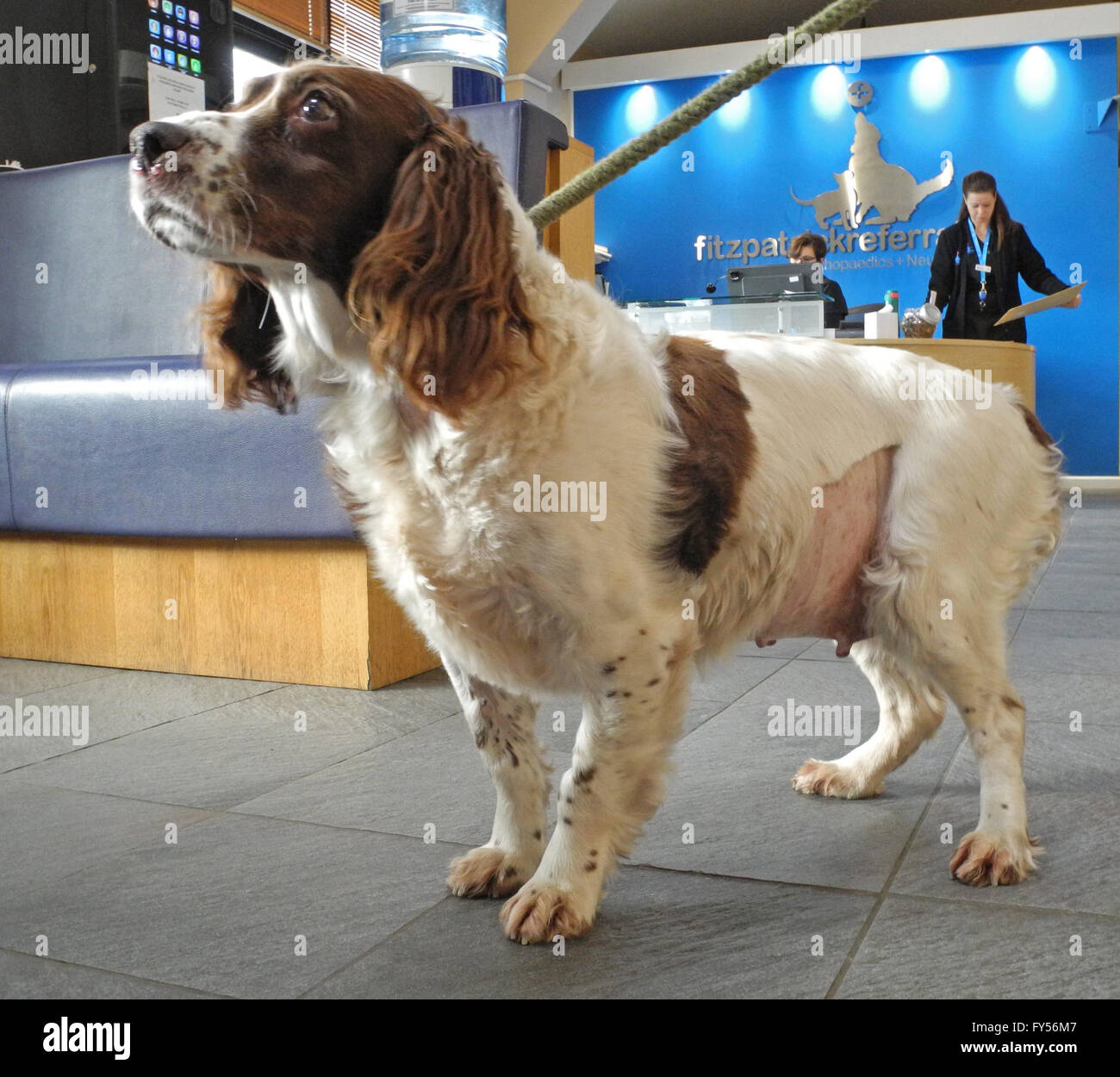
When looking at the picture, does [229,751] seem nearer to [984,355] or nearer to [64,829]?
[64,829]

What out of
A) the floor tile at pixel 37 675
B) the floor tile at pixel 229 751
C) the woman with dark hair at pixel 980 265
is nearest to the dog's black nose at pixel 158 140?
the floor tile at pixel 229 751

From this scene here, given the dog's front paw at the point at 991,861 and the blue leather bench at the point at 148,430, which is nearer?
the dog's front paw at the point at 991,861

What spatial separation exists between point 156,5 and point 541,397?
11.9 ft

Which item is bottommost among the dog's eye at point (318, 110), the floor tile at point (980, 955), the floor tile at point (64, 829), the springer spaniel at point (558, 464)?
the floor tile at point (64, 829)

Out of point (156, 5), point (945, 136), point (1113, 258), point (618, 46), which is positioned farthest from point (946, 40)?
point (156, 5)

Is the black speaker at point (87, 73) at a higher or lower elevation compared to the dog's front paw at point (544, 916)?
higher

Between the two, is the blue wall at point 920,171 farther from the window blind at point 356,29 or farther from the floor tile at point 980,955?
the floor tile at point 980,955

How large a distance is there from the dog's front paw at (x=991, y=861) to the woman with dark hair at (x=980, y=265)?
6244 millimetres

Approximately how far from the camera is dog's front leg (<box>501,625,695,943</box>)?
5.03ft

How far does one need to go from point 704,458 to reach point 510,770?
0.56 meters

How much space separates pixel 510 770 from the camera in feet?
5.65

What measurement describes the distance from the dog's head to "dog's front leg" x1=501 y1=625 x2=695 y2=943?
44 cm

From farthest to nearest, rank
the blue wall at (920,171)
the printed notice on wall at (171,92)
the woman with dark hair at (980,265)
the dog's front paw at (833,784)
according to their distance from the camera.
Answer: the blue wall at (920,171)
the woman with dark hair at (980,265)
the printed notice on wall at (171,92)
the dog's front paw at (833,784)

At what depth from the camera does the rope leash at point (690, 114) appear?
5.46 feet
